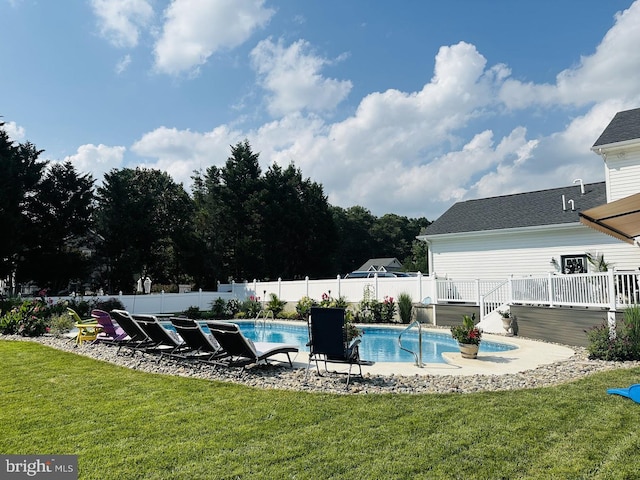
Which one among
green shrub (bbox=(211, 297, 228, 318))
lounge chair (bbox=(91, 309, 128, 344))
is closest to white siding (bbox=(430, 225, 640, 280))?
green shrub (bbox=(211, 297, 228, 318))

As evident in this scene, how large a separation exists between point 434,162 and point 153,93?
12.7 m

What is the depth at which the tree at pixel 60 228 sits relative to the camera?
22.2m

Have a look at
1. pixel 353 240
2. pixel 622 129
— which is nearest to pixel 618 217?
pixel 622 129

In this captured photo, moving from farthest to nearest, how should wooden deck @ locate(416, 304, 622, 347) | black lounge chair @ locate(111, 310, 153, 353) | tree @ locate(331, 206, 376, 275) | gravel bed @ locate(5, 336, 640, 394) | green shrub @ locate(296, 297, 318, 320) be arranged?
tree @ locate(331, 206, 376, 275), green shrub @ locate(296, 297, 318, 320), wooden deck @ locate(416, 304, 622, 347), black lounge chair @ locate(111, 310, 153, 353), gravel bed @ locate(5, 336, 640, 394)

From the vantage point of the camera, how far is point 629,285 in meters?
8.74

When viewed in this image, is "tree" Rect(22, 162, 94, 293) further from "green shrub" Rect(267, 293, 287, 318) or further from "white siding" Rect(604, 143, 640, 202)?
"white siding" Rect(604, 143, 640, 202)

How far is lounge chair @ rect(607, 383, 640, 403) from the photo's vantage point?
4590 millimetres

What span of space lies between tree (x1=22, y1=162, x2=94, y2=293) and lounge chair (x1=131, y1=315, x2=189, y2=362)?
17920 mm

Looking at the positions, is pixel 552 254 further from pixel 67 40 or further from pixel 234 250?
pixel 234 250

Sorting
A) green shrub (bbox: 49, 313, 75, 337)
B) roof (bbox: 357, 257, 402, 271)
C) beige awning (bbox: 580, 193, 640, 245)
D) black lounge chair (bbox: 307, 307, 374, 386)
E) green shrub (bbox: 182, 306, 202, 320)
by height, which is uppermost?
roof (bbox: 357, 257, 402, 271)

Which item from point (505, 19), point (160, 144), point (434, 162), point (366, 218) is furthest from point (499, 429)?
point (366, 218)

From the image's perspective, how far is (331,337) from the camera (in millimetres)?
6145

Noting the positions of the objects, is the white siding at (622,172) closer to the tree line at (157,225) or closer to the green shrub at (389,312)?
the green shrub at (389,312)

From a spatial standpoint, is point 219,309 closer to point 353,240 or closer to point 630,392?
point 630,392
